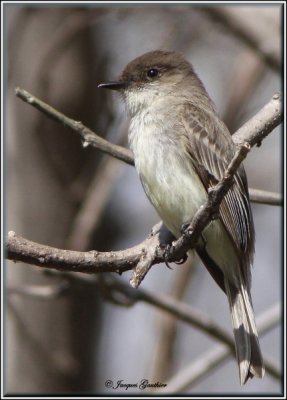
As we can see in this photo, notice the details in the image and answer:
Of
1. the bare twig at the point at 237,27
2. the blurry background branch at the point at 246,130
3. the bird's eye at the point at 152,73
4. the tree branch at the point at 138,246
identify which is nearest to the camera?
the tree branch at the point at 138,246

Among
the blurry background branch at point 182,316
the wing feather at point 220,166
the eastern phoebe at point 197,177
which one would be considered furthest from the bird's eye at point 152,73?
the blurry background branch at point 182,316

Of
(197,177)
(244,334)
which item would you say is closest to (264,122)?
(197,177)

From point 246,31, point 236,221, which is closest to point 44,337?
point 236,221

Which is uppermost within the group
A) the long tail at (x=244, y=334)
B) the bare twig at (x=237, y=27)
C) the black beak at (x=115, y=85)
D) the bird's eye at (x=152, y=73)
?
the bare twig at (x=237, y=27)

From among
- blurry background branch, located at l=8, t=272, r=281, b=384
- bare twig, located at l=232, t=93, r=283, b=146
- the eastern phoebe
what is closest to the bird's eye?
the eastern phoebe

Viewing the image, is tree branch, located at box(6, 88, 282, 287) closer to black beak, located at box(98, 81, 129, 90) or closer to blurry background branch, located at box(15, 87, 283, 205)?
blurry background branch, located at box(15, 87, 283, 205)

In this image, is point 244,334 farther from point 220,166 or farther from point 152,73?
point 152,73

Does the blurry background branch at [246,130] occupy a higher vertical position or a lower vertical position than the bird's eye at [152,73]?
lower

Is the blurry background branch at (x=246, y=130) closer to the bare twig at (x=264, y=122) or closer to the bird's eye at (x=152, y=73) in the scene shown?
the bare twig at (x=264, y=122)
